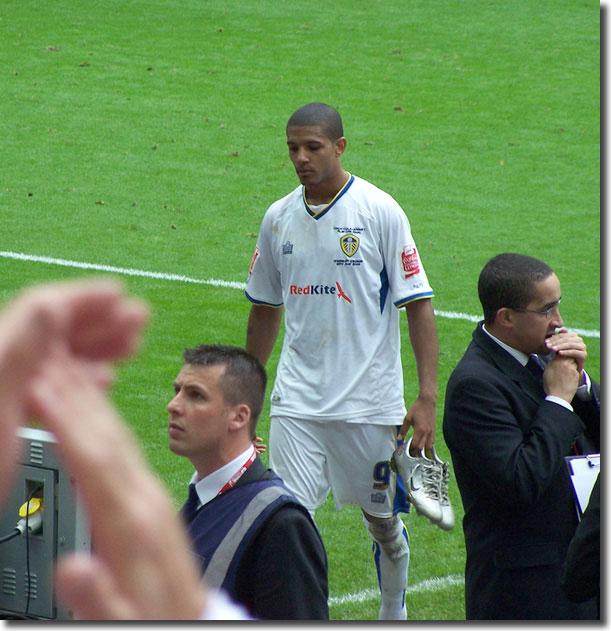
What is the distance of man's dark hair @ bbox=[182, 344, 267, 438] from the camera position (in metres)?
3.24

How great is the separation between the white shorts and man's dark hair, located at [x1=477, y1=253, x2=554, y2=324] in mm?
1411

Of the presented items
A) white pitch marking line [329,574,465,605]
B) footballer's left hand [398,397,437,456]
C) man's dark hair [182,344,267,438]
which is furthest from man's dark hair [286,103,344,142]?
white pitch marking line [329,574,465,605]

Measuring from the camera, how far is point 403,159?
16.0m

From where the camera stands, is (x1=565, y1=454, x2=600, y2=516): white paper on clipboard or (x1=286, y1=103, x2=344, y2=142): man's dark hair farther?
(x1=286, y1=103, x2=344, y2=142): man's dark hair

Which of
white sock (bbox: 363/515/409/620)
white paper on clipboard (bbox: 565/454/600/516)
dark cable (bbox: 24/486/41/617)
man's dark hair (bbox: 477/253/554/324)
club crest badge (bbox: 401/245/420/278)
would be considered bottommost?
white sock (bbox: 363/515/409/620)

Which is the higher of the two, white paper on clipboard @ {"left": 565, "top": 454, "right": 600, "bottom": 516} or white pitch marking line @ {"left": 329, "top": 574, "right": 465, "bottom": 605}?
white paper on clipboard @ {"left": 565, "top": 454, "right": 600, "bottom": 516}

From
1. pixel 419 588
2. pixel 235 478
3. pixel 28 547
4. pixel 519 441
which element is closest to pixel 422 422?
pixel 419 588

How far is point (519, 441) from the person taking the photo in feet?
11.1

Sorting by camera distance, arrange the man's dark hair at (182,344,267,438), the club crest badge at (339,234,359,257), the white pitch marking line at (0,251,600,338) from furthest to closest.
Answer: the white pitch marking line at (0,251,600,338) < the club crest badge at (339,234,359,257) < the man's dark hair at (182,344,267,438)

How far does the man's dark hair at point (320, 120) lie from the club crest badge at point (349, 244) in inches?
17.1

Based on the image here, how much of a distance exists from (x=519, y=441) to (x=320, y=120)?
1.98 m

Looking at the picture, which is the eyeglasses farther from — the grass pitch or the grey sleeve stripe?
the grass pitch

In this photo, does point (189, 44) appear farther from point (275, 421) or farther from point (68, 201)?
point (275, 421)

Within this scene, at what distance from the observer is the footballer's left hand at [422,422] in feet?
15.5
